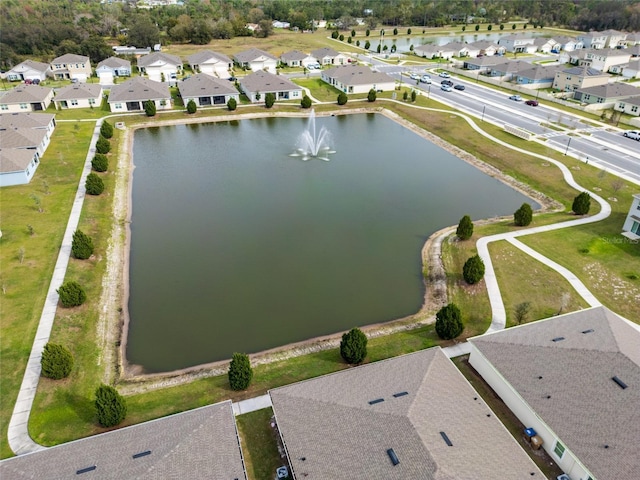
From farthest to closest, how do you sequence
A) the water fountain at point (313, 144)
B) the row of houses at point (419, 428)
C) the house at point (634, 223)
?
the water fountain at point (313, 144)
the house at point (634, 223)
the row of houses at point (419, 428)

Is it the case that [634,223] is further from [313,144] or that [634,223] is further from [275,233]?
[313,144]

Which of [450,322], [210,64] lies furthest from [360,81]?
[450,322]

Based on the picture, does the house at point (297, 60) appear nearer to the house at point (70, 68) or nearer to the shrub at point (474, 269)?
the house at point (70, 68)

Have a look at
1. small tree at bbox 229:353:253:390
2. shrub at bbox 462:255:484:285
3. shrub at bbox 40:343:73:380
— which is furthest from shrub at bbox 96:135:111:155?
shrub at bbox 462:255:484:285

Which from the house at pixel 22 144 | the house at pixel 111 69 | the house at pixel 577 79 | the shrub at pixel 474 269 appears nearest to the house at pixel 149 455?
the shrub at pixel 474 269

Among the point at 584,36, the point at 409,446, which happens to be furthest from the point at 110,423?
the point at 584,36

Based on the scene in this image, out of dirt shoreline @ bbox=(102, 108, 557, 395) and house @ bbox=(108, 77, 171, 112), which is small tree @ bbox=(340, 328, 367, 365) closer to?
dirt shoreline @ bbox=(102, 108, 557, 395)
